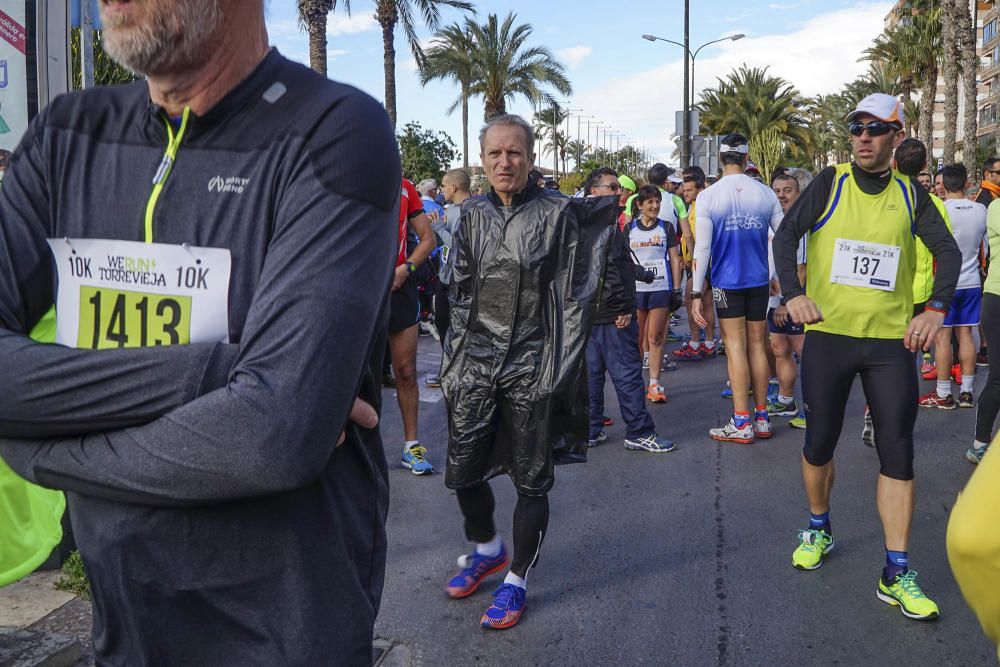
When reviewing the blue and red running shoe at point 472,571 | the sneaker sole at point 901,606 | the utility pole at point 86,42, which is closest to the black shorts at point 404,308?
the blue and red running shoe at point 472,571

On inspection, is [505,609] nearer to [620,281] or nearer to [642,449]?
[620,281]

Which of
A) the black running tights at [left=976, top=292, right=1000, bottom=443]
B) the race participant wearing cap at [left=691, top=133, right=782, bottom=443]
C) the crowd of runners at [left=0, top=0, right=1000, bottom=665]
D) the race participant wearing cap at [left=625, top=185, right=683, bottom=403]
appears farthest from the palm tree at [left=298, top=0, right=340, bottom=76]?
Result: the crowd of runners at [left=0, top=0, right=1000, bottom=665]

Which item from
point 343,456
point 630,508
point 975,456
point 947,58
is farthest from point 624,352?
point 947,58

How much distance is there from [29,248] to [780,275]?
3402 mm

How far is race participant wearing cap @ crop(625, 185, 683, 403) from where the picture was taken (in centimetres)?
843

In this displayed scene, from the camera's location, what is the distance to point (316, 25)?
655 inches

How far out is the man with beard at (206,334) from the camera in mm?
1423

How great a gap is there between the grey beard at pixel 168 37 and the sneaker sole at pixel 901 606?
3555mm

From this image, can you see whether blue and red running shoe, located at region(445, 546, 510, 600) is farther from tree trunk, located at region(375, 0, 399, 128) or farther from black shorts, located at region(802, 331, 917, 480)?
tree trunk, located at region(375, 0, 399, 128)

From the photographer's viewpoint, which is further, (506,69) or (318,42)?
(506,69)

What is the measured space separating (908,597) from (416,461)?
3172 mm

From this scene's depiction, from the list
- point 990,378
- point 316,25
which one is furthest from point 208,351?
point 316,25

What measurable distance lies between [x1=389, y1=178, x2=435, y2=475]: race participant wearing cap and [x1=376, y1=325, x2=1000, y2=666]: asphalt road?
18cm

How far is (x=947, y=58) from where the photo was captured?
29.7 meters
